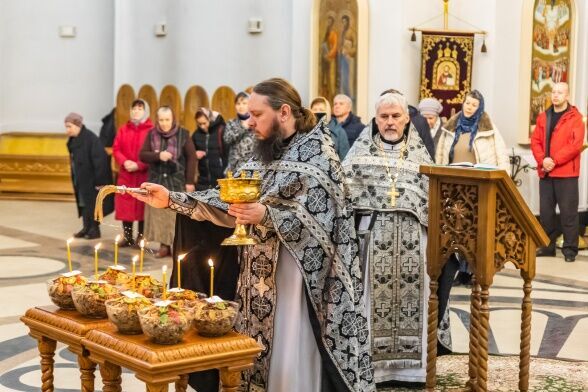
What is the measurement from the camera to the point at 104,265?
10391mm

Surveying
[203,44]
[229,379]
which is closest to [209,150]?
[203,44]

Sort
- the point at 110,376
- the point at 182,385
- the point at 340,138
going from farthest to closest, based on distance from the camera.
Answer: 1. the point at 340,138
2. the point at 182,385
3. the point at 110,376

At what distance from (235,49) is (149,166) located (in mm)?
5642

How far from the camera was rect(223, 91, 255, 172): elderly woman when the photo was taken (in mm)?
10648

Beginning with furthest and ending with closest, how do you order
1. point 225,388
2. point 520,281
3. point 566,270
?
1. point 566,270
2. point 520,281
3. point 225,388

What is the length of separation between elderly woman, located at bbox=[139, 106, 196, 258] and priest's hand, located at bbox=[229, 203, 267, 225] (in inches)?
254

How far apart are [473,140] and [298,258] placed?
458cm

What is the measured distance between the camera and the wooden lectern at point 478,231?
5.11m

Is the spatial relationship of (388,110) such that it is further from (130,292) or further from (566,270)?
(566,270)

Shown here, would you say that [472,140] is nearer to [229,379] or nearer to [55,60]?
[229,379]

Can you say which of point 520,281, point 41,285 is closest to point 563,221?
point 520,281

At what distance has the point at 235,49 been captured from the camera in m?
16.3

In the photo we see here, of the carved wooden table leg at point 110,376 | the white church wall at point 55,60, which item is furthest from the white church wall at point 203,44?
the carved wooden table leg at point 110,376

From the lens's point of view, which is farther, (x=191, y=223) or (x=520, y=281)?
(x=520, y=281)
